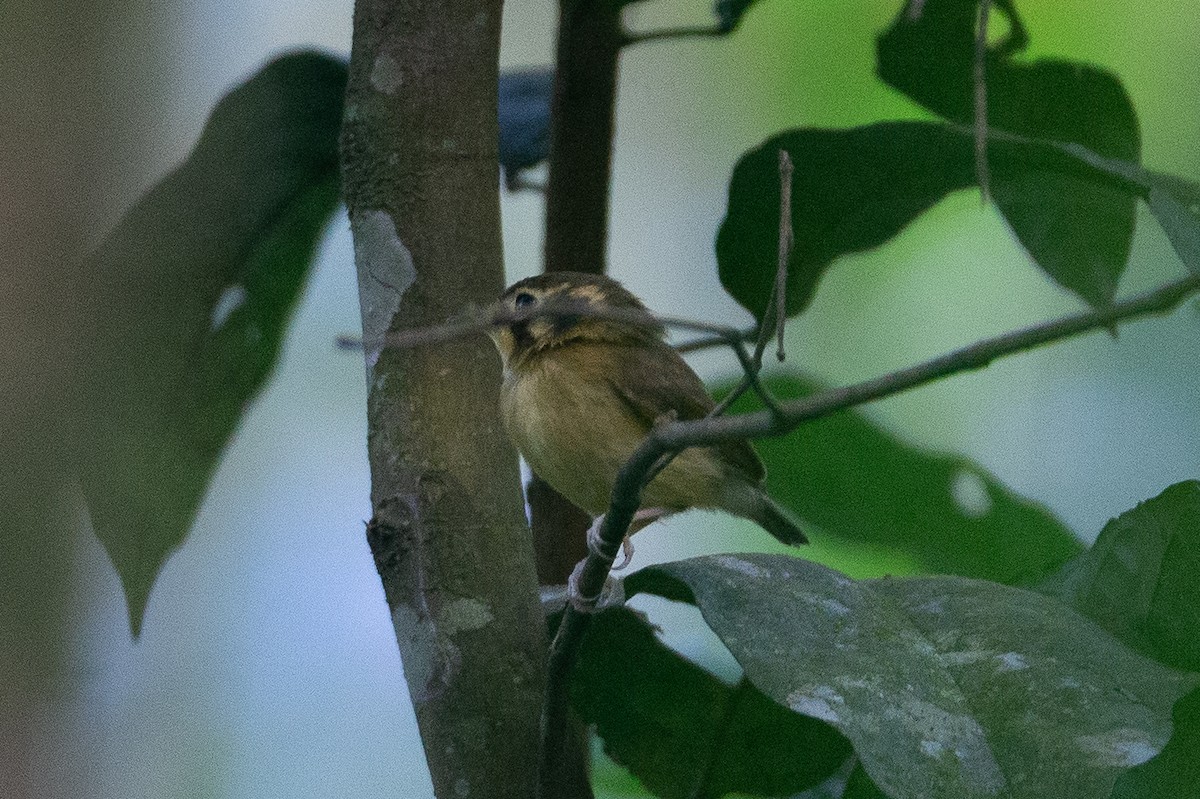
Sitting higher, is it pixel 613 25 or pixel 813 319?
pixel 613 25

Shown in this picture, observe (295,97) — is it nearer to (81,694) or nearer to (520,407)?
(520,407)

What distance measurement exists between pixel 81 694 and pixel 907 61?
4.83 feet

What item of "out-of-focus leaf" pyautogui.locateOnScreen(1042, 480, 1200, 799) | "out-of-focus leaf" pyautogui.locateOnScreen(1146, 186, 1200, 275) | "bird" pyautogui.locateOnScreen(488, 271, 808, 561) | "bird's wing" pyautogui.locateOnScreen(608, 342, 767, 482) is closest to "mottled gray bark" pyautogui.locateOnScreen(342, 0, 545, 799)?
"bird" pyautogui.locateOnScreen(488, 271, 808, 561)

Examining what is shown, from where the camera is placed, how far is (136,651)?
1952mm

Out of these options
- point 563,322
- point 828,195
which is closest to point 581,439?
point 563,322

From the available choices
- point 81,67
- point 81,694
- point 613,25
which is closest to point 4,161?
point 81,67

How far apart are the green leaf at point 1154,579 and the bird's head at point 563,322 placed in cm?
71

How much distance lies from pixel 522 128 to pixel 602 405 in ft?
1.58

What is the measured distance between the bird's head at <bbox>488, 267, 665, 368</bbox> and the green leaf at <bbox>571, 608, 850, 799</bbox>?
20.3 inches

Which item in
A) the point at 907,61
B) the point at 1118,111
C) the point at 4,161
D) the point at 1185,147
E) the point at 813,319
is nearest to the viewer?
the point at 4,161

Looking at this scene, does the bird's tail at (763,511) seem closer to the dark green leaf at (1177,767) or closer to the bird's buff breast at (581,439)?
the bird's buff breast at (581,439)

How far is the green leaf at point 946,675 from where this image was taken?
38.9 inches

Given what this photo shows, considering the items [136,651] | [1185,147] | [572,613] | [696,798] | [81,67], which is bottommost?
[136,651]

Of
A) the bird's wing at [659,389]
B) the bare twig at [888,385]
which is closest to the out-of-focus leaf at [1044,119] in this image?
the bird's wing at [659,389]
